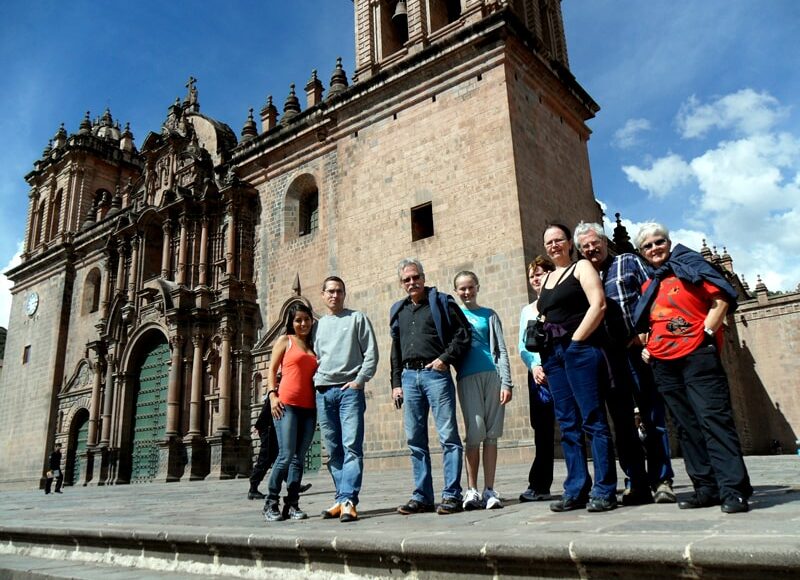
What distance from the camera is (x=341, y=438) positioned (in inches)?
176

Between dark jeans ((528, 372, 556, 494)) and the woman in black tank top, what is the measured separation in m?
0.75

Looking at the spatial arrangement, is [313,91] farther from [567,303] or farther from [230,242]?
[567,303]

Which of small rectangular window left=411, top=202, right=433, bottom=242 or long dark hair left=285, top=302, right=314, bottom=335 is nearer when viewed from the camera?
long dark hair left=285, top=302, right=314, bottom=335

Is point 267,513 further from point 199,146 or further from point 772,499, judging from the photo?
point 199,146

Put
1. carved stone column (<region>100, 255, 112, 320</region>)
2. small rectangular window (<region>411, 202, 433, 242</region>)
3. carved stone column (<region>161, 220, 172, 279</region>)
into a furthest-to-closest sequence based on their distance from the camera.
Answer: carved stone column (<region>100, 255, 112, 320</region>), carved stone column (<region>161, 220, 172, 279</region>), small rectangular window (<region>411, 202, 433, 242</region>)

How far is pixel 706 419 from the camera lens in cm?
326

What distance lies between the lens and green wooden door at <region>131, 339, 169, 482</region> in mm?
18000

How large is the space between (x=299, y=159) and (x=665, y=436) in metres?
14.4

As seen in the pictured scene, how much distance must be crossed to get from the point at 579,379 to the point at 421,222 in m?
9.98

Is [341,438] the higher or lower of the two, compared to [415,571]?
higher

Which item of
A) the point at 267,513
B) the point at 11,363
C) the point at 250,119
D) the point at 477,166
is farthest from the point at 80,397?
the point at 267,513

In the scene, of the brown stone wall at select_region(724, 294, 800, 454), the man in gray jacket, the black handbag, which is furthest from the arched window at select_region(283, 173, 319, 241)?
the brown stone wall at select_region(724, 294, 800, 454)

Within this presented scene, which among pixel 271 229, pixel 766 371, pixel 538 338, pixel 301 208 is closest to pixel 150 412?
pixel 271 229

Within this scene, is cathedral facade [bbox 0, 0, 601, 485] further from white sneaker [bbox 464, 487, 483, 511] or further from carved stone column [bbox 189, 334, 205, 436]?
white sneaker [bbox 464, 487, 483, 511]
